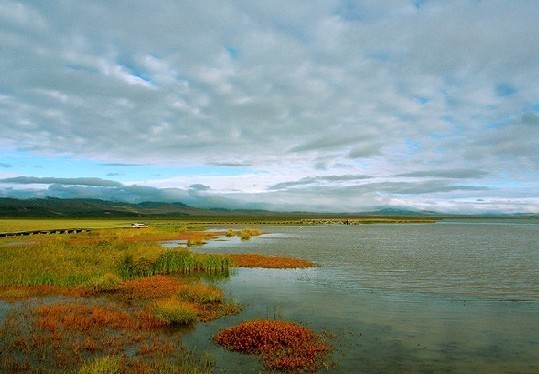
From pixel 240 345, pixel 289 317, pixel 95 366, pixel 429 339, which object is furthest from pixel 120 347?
pixel 429 339

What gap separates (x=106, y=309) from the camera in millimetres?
20500

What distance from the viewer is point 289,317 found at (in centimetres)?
2056

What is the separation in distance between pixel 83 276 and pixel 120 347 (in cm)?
1505

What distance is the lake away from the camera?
48.5 ft

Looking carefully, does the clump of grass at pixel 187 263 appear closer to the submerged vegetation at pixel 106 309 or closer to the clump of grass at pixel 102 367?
the submerged vegetation at pixel 106 309

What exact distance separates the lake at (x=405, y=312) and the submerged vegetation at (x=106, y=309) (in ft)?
4.45

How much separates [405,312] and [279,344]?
940 centimetres

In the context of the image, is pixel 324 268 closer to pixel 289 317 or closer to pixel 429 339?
pixel 289 317

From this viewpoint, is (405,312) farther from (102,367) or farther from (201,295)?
(102,367)

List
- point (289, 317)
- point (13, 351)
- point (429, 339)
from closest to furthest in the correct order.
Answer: point (13, 351) < point (429, 339) < point (289, 317)

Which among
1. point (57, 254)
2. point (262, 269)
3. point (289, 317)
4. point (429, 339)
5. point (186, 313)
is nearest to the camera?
point (429, 339)

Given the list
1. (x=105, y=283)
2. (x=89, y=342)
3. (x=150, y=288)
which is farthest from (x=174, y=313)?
(x=105, y=283)

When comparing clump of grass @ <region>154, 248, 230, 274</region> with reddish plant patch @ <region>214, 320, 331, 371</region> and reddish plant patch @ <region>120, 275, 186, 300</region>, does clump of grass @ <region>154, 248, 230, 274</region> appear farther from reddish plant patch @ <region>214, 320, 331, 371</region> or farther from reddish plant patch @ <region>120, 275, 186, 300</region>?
reddish plant patch @ <region>214, 320, 331, 371</region>

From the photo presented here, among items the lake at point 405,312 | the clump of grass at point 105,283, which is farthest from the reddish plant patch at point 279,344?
the clump of grass at point 105,283
